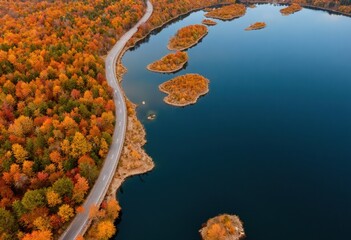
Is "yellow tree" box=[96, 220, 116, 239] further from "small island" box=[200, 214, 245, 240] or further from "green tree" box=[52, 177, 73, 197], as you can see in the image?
"small island" box=[200, 214, 245, 240]

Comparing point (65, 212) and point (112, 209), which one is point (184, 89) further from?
point (65, 212)

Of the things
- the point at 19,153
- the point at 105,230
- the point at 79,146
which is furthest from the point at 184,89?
the point at 105,230

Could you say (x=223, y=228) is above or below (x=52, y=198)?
below

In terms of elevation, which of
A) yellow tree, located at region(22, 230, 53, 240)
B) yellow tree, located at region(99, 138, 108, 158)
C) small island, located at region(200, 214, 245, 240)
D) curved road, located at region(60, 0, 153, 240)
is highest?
yellow tree, located at region(22, 230, 53, 240)

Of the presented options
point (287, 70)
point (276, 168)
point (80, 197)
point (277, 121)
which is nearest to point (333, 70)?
point (287, 70)

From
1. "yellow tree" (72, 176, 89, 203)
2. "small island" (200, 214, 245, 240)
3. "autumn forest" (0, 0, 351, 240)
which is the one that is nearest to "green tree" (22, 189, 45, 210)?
"autumn forest" (0, 0, 351, 240)

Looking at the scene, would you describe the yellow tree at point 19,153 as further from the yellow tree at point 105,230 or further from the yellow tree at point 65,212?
the yellow tree at point 105,230
